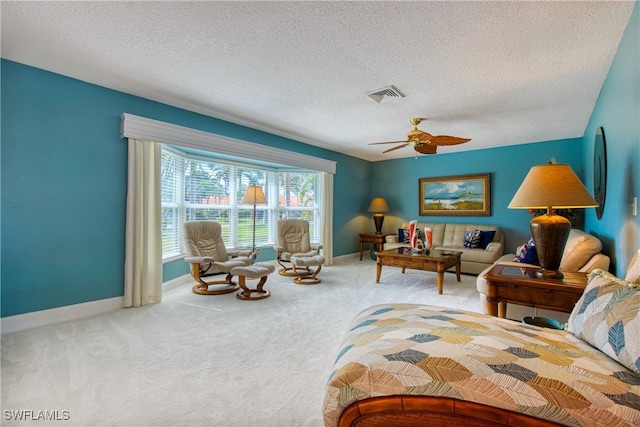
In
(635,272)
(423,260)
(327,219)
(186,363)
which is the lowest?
(186,363)

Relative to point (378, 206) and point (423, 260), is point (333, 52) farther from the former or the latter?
point (378, 206)

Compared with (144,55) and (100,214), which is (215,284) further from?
(144,55)

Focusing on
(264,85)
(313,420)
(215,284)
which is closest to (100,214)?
(215,284)

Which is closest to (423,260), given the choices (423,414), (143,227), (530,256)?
(530,256)

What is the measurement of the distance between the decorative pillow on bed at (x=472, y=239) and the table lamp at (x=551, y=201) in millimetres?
3233

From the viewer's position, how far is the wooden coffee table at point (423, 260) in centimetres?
388

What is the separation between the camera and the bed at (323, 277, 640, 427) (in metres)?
0.83

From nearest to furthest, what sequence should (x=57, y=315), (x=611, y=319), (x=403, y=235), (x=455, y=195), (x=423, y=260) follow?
1. (x=611, y=319)
2. (x=57, y=315)
3. (x=423, y=260)
4. (x=455, y=195)
5. (x=403, y=235)

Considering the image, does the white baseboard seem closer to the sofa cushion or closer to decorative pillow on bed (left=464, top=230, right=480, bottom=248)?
the sofa cushion

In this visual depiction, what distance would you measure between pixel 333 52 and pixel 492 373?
2.36m

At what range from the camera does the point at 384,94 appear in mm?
3143

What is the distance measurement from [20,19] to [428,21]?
9.29 feet

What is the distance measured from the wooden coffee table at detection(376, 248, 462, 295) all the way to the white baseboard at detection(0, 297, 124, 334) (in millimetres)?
3456

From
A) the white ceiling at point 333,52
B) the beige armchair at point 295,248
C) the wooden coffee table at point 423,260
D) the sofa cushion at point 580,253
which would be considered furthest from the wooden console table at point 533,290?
the beige armchair at point 295,248
